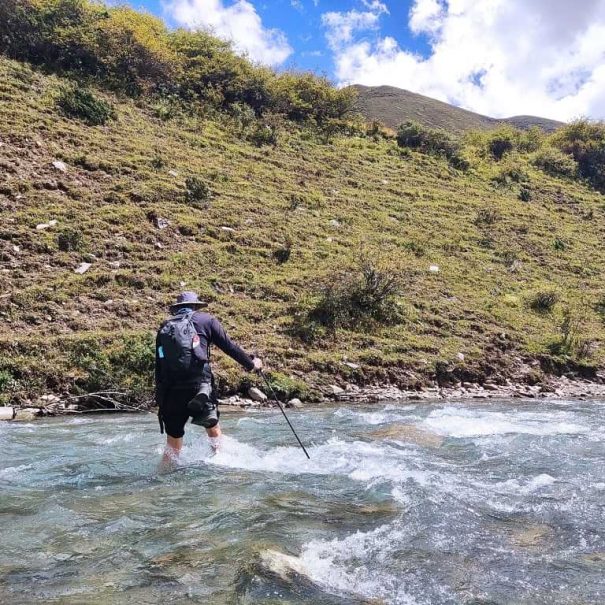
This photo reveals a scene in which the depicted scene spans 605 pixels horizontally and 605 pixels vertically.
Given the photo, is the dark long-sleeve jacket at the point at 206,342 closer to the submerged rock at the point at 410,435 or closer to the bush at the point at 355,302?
the submerged rock at the point at 410,435

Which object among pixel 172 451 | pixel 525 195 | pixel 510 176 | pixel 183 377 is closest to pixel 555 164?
pixel 510 176

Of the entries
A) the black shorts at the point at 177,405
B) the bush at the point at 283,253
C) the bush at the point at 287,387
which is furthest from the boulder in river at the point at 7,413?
the bush at the point at 283,253

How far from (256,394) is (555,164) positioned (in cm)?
3854

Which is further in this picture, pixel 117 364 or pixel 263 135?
pixel 263 135

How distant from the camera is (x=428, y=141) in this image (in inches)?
1549

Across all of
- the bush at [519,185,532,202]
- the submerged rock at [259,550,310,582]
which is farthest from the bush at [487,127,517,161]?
the submerged rock at [259,550,310,582]

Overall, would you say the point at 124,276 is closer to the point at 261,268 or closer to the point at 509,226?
the point at 261,268

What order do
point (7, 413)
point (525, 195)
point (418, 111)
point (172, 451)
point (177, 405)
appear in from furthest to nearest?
point (418, 111)
point (525, 195)
point (7, 413)
point (172, 451)
point (177, 405)

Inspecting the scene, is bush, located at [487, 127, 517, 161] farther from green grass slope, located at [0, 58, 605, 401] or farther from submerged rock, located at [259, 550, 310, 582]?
submerged rock, located at [259, 550, 310, 582]

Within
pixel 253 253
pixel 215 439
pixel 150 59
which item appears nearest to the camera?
pixel 215 439

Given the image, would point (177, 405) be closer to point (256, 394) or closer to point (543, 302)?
point (256, 394)

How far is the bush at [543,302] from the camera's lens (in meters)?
21.2

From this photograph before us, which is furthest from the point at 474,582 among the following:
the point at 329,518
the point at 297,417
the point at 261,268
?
the point at 261,268

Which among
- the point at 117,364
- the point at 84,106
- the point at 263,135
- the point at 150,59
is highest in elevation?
the point at 150,59
